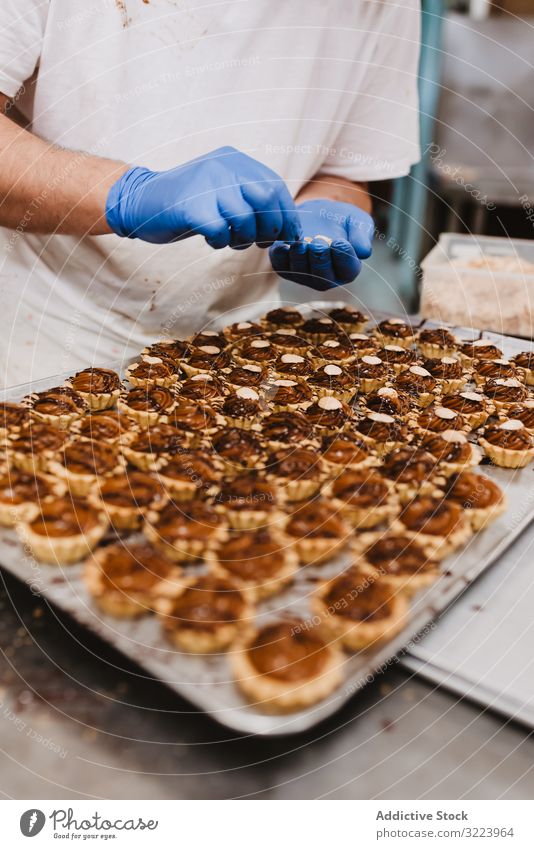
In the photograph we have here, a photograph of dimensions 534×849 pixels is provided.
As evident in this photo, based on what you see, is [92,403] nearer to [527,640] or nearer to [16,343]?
[16,343]

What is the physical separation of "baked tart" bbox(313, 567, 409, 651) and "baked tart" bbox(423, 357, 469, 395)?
5.24 ft

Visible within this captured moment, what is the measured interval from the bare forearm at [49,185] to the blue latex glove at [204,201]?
85 mm

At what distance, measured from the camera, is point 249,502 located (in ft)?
6.44

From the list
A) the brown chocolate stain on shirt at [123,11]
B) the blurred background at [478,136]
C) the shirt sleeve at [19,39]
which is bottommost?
the blurred background at [478,136]

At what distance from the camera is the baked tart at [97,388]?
2.66 metres

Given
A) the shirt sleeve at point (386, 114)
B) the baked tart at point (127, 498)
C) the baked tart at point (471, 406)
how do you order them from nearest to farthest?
the baked tart at point (127, 498) → the baked tart at point (471, 406) → the shirt sleeve at point (386, 114)

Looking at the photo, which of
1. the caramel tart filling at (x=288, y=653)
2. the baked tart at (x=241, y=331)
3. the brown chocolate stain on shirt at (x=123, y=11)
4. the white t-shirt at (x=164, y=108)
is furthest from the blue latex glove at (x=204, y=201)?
the caramel tart filling at (x=288, y=653)

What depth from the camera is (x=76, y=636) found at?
5.16ft

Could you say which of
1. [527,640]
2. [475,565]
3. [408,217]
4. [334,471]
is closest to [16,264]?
[334,471]

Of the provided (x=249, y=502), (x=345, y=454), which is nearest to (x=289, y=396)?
(x=345, y=454)

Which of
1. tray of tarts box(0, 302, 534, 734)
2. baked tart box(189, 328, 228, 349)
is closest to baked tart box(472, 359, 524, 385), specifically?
tray of tarts box(0, 302, 534, 734)

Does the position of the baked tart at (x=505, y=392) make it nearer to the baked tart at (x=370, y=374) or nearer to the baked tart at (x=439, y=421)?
the baked tart at (x=439, y=421)

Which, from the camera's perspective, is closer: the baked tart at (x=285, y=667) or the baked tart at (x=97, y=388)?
the baked tart at (x=285, y=667)

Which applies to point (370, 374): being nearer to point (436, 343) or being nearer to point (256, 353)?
point (256, 353)
